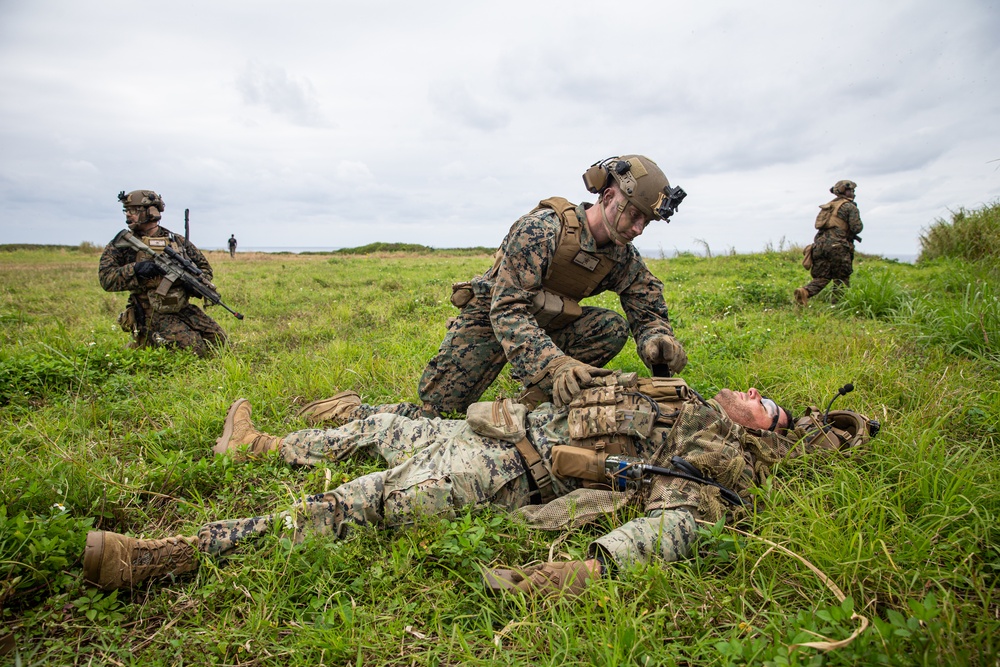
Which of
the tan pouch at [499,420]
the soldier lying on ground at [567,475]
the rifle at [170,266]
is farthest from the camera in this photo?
the rifle at [170,266]

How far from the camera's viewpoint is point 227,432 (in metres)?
3.26

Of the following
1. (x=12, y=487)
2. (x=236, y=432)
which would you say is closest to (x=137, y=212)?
(x=236, y=432)

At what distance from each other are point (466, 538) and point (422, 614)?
1.13 feet

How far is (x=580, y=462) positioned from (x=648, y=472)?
32 centimetres

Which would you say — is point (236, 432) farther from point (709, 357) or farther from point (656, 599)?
point (709, 357)

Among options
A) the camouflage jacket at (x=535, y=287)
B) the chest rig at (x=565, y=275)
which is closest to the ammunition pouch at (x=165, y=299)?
the chest rig at (x=565, y=275)

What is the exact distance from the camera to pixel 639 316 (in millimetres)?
3971

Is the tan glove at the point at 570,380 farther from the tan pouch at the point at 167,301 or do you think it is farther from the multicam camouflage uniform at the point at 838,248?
the multicam camouflage uniform at the point at 838,248

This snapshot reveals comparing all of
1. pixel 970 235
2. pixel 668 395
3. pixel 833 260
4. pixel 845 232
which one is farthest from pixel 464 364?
pixel 970 235

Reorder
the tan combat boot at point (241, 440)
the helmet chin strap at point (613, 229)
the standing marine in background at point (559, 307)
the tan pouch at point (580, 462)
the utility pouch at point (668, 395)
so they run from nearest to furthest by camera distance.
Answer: the tan pouch at point (580, 462) < the utility pouch at point (668, 395) < the tan combat boot at point (241, 440) < the standing marine in background at point (559, 307) < the helmet chin strap at point (613, 229)

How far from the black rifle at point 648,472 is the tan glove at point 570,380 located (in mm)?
409

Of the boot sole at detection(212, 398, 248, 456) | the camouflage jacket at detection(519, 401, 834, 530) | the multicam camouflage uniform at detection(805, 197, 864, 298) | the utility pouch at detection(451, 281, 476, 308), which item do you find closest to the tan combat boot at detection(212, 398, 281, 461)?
the boot sole at detection(212, 398, 248, 456)

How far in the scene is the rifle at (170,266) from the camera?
5.62 meters

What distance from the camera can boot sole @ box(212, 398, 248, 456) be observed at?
3137 millimetres
